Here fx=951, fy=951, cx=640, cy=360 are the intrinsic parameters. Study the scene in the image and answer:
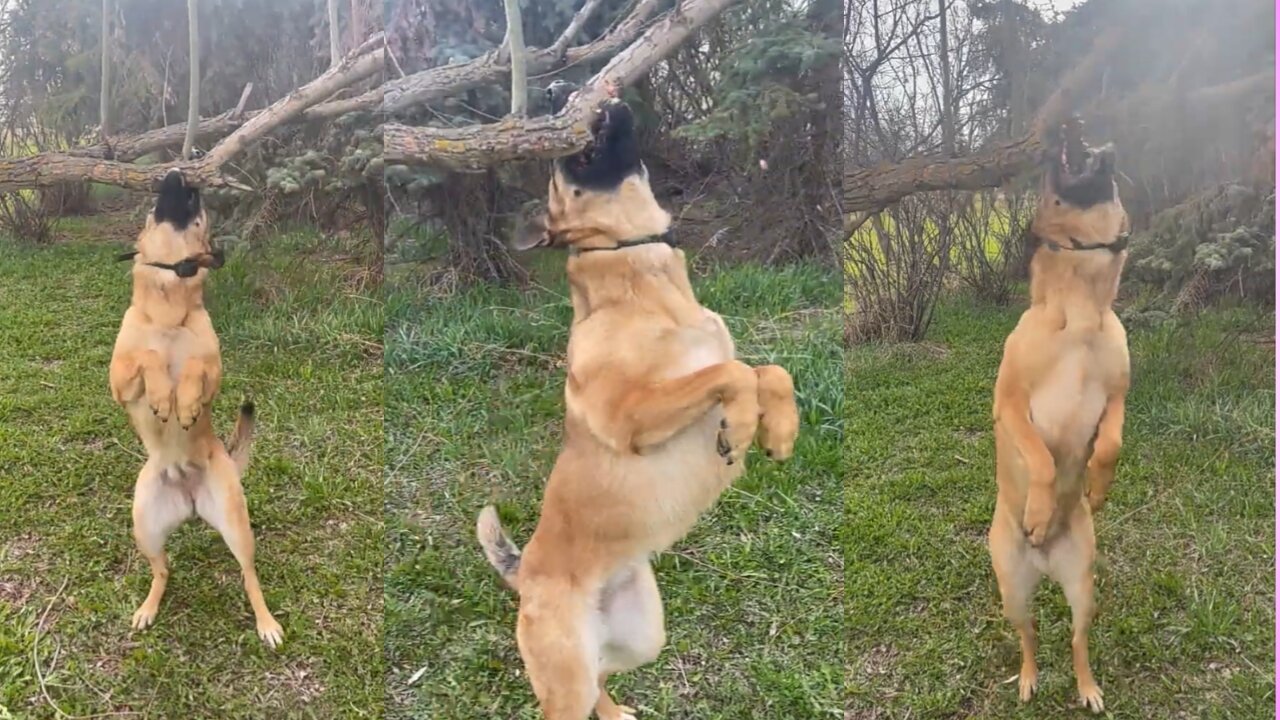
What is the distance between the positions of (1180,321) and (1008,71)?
2.19 feet

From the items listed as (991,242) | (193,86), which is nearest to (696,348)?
(991,242)

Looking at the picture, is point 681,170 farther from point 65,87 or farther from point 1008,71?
point 65,87

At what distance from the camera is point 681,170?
1.90m

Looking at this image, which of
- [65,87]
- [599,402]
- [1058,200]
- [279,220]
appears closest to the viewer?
[599,402]

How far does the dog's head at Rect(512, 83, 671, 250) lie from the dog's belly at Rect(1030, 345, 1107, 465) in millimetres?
932

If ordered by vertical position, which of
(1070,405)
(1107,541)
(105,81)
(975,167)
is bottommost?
(1107,541)

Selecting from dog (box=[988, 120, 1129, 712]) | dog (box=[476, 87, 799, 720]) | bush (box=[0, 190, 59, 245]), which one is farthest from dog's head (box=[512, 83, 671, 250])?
bush (box=[0, 190, 59, 245])

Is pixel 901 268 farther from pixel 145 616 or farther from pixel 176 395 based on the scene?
pixel 145 616

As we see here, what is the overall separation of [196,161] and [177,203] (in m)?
0.13

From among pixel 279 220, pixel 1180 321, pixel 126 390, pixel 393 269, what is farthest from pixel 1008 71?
pixel 126 390

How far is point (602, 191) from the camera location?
1792mm

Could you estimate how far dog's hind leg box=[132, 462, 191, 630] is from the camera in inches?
91.0

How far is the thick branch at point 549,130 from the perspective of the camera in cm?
181

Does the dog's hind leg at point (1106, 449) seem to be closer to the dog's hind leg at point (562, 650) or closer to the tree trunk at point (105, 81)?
the dog's hind leg at point (562, 650)
